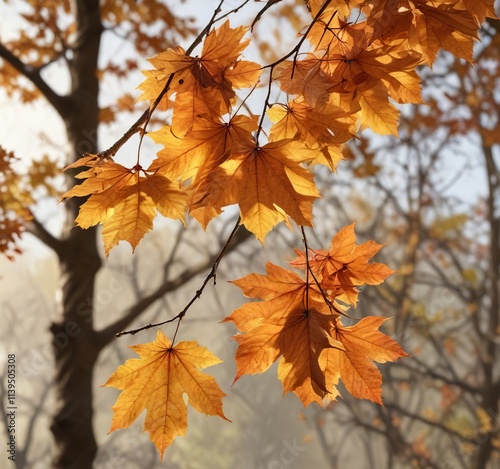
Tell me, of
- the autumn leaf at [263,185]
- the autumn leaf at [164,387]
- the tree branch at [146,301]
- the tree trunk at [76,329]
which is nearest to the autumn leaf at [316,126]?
the autumn leaf at [263,185]

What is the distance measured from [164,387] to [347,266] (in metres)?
0.27

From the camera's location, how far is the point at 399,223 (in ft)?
21.2

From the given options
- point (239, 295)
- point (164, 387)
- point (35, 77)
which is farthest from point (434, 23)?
point (239, 295)

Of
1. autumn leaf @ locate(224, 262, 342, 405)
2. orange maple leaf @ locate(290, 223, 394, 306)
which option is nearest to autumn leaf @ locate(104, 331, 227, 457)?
autumn leaf @ locate(224, 262, 342, 405)

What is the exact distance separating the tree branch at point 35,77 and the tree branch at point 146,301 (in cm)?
79

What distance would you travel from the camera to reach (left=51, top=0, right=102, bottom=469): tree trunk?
195cm

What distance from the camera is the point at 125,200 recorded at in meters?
0.57

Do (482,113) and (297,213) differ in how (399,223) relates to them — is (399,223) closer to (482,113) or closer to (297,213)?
(482,113)

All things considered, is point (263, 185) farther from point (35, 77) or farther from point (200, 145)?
point (35, 77)

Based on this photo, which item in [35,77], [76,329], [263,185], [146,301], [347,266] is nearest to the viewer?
[263,185]

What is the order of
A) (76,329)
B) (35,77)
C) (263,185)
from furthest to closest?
(76,329) < (35,77) < (263,185)

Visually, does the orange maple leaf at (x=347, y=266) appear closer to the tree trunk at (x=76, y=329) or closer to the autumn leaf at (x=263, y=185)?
the autumn leaf at (x=263, y=185)

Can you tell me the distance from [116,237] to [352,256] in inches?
11.4

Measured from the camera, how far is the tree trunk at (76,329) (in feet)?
6.40
